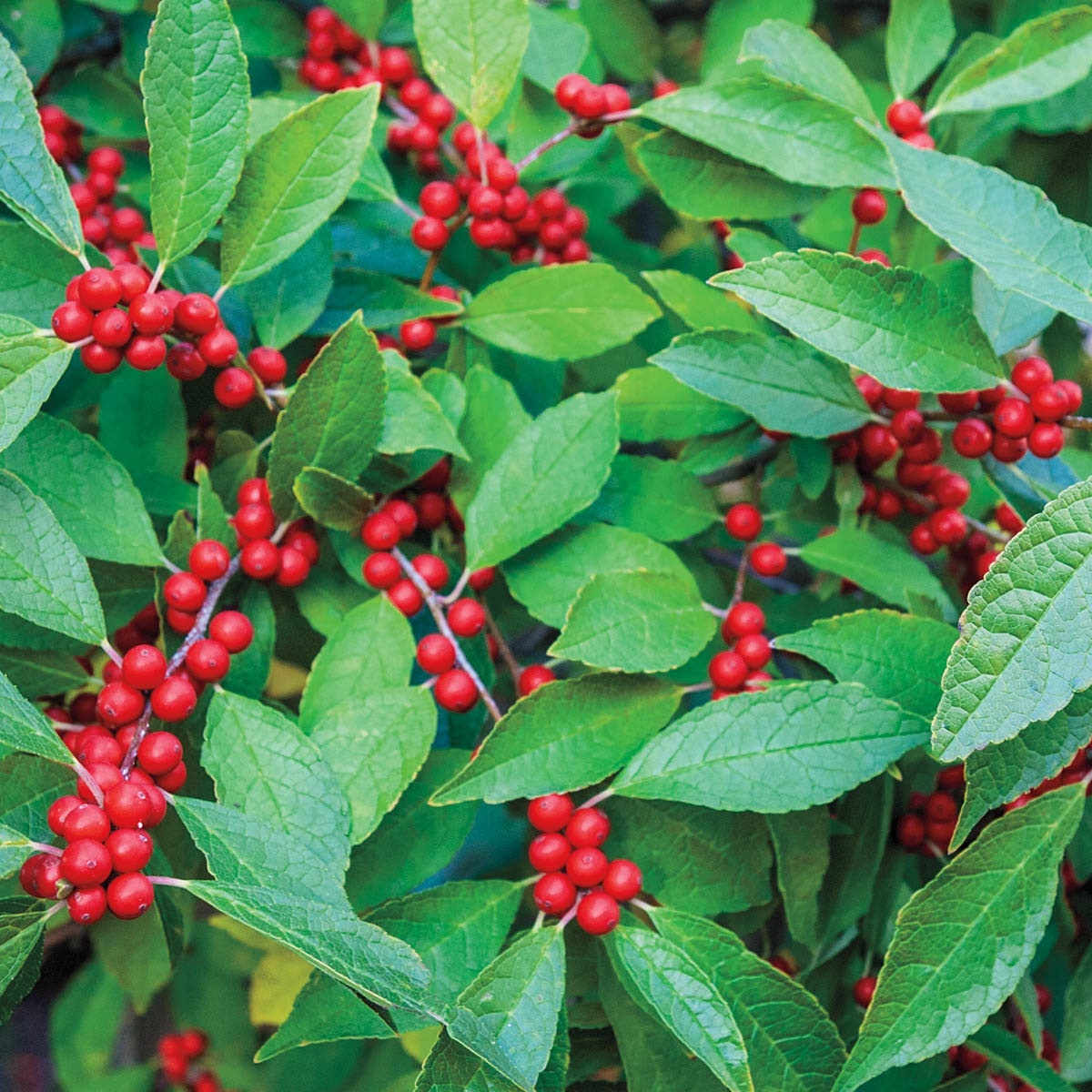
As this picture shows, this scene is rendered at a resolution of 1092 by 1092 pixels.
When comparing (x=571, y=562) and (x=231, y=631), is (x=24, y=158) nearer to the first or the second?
(x=231, y=631)

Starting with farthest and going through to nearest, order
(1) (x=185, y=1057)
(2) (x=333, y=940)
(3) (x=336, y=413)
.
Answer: (1) (x=185, y=1057) → (3) (x=336, y=413) → (2) (x=333, y=940)

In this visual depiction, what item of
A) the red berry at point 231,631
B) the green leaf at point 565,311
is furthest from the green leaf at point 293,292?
the red berry at point 231,631

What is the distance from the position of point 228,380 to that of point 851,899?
617mm

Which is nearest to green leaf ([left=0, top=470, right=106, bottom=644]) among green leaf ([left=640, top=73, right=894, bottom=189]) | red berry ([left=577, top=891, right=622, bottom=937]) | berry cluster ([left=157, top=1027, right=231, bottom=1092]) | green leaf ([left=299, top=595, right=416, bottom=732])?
green leaf ([left=299, top=595, right=416, bottom=732])

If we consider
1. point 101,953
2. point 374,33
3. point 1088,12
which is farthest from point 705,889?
point 374,33

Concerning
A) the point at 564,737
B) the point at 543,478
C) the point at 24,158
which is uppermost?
the point at 24,158

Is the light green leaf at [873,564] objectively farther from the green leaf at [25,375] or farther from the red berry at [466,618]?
the green leaf at [25,375]

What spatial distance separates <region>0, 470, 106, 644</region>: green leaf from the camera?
68 centimetres

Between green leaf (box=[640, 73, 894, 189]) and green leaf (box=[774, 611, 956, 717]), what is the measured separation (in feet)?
1.14

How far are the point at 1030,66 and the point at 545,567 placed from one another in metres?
0.59

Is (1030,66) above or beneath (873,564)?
above

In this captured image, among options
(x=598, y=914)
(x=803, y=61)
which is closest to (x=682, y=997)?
(x=598, y=914)

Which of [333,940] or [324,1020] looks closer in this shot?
[333,940]

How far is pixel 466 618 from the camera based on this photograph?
84cm
